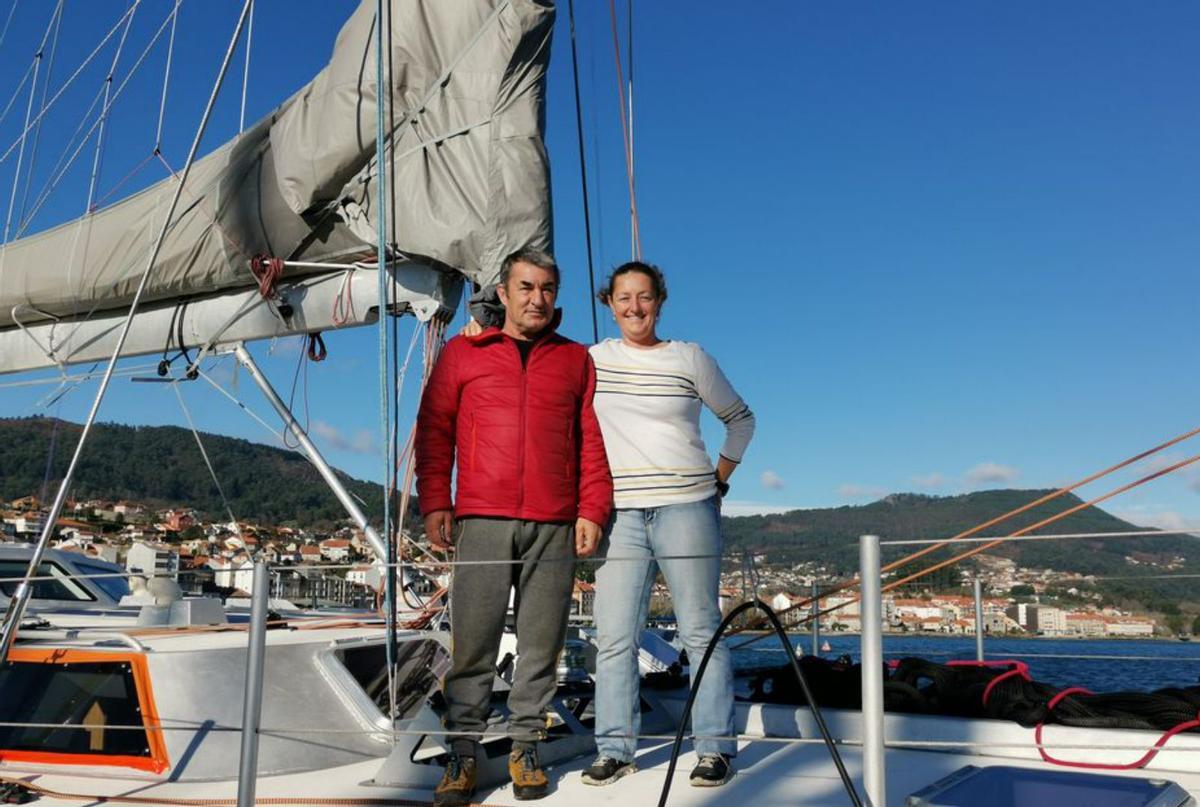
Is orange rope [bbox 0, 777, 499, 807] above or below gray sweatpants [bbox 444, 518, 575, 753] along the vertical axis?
below

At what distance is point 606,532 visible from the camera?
329 centimetres

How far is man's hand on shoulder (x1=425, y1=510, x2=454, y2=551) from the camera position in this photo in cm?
318

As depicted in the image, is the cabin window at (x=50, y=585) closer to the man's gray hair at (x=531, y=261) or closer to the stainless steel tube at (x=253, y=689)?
the stainless steel tube at (x=253, y=689)

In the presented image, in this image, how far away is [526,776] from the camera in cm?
294

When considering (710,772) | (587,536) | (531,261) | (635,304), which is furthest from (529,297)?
(710,772)

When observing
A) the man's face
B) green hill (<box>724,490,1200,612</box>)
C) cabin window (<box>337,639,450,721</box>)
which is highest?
the man's face

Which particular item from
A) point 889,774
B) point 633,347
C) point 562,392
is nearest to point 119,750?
point 562,392

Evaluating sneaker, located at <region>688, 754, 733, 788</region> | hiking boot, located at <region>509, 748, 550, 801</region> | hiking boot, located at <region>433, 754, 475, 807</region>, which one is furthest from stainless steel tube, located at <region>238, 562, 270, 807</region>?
sneaker, located at <region>688, 754, 733, 788</region>

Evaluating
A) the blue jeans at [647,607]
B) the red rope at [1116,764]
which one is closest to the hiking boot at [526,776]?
the blue jeans at [647,607]

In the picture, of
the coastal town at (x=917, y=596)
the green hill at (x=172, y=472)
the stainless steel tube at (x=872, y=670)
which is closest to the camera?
the stainless steel tube at (x=872, y=670)

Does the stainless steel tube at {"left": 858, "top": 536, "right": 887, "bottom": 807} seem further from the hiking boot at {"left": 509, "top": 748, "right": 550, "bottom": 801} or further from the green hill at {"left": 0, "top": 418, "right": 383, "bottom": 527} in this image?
the green hill at {"left": 0, "top": 418, "right": 383, "bottom": 527}

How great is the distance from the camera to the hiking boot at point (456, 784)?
9.45 feet

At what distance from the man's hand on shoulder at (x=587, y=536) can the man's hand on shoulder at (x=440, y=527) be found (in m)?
0.41

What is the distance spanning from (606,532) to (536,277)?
2.73ft
